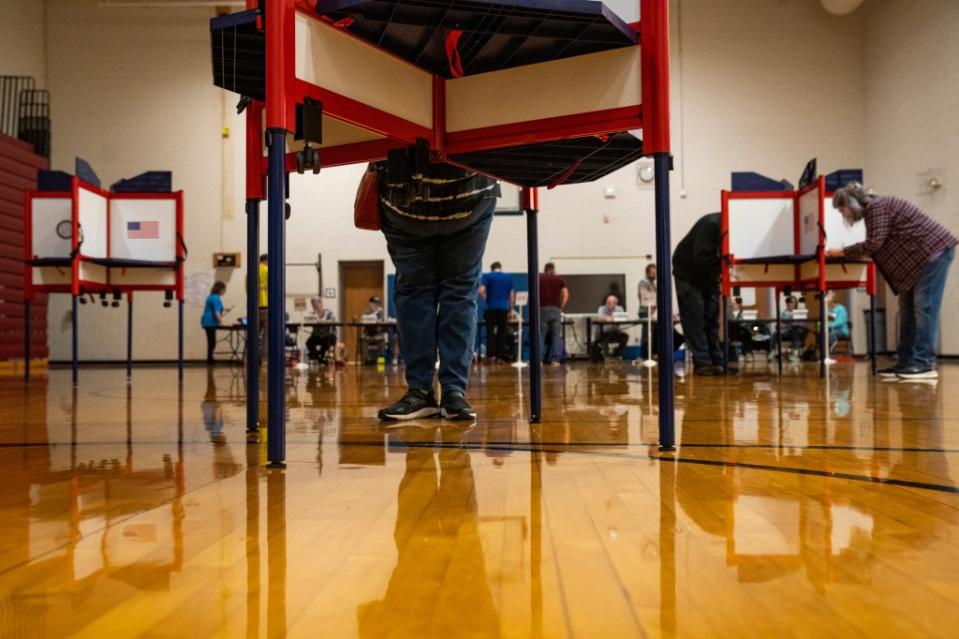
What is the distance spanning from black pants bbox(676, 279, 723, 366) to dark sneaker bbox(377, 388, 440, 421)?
355 cm

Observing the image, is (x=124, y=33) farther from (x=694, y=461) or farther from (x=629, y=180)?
(x=694, y=461)

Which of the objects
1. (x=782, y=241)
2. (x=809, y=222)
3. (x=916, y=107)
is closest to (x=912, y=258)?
(x=809, y=222)

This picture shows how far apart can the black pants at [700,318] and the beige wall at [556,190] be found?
6076 mm

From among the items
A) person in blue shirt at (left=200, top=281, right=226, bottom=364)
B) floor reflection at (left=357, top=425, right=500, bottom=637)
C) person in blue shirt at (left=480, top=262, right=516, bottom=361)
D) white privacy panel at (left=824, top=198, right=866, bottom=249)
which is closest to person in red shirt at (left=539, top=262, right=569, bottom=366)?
person in blue shirt at (left=480, top=262, right=516, bottom=361)

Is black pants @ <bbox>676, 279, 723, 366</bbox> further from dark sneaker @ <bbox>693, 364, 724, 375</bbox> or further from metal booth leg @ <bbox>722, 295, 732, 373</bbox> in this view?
metal booth leg @ <bbox>722, 295, 732, 373</bbox>

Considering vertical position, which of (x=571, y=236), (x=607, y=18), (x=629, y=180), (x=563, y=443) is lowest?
(x=563, y=443)

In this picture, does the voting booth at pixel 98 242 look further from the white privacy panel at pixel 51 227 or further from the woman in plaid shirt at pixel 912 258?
the woman in plaid shirt at pixel 912 258

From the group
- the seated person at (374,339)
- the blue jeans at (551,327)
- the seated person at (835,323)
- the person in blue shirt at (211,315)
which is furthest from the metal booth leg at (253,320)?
the seated person at (835,323)

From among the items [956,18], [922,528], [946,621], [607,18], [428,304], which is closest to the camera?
[946,621]

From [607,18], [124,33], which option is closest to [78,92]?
[124,33]

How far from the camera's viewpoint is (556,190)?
460 inches

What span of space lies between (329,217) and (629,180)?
182 inches

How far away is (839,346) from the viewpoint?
37.3ft

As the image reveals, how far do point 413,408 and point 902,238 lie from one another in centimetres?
368
